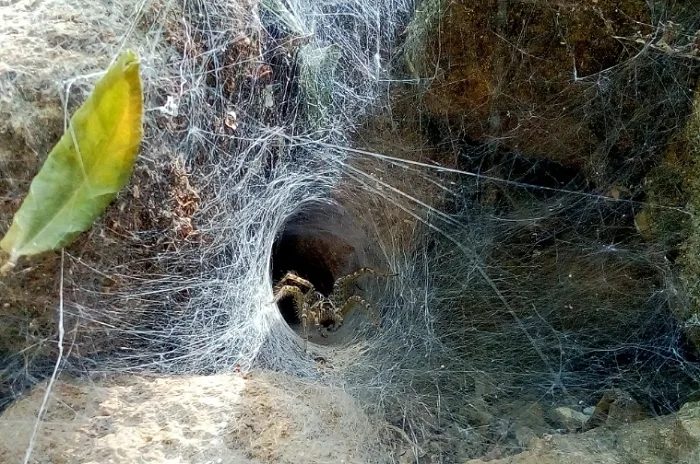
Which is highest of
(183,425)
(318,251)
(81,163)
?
(81,163)

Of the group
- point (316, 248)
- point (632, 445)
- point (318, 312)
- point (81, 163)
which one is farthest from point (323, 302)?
point (81, 163)

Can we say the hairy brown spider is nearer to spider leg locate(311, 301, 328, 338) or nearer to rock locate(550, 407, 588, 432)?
spider leg locate(311, 301, 328, 338)

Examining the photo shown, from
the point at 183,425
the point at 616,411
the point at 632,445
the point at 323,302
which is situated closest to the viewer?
the point at 183,425

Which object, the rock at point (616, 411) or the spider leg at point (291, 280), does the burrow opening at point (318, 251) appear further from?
the rock at point (616, 411)

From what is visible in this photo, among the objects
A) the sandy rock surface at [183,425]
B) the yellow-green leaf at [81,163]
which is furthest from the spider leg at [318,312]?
the yellow-green leaf at [81,163]

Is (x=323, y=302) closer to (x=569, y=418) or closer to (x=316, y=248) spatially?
(x=316, y=248)

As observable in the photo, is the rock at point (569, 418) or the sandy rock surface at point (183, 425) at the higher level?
the sandy rock surface at point (183, 425)

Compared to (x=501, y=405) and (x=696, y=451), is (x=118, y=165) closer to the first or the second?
(x=501, y=405)
